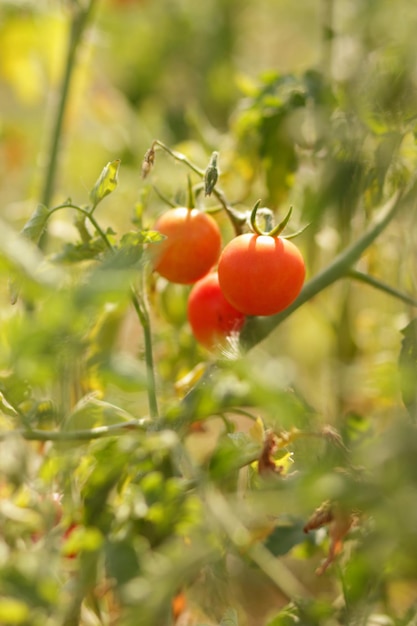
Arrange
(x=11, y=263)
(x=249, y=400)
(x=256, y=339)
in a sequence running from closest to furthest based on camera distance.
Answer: (x=11, y=263) < (x=249, y=400) < (x=256, y=339)

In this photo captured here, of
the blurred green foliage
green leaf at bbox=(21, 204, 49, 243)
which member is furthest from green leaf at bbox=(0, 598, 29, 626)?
green leaf at bbox=(21, 204, 49, 243)

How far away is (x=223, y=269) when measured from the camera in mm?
725

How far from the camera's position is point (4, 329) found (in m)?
0.52

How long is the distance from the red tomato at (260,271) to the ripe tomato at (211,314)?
0.08m

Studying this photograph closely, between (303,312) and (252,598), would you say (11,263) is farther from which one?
(303,312)

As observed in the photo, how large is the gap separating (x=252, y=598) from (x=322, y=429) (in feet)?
2.29

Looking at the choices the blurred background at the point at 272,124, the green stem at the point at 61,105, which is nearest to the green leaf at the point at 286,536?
the blurred background at the point at 272,124

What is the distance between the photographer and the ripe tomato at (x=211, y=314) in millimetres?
816

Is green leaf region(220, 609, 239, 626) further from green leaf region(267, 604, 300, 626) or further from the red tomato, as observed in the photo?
the red tomato

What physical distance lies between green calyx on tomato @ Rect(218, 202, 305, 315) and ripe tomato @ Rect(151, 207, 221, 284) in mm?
69

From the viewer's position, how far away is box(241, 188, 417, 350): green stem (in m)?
0.84

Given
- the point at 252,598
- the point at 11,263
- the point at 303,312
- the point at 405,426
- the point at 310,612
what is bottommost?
the point at 252,598

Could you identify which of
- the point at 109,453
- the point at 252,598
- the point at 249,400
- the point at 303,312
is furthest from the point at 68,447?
the point at 303,312

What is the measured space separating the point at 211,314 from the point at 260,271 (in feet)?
0.40
